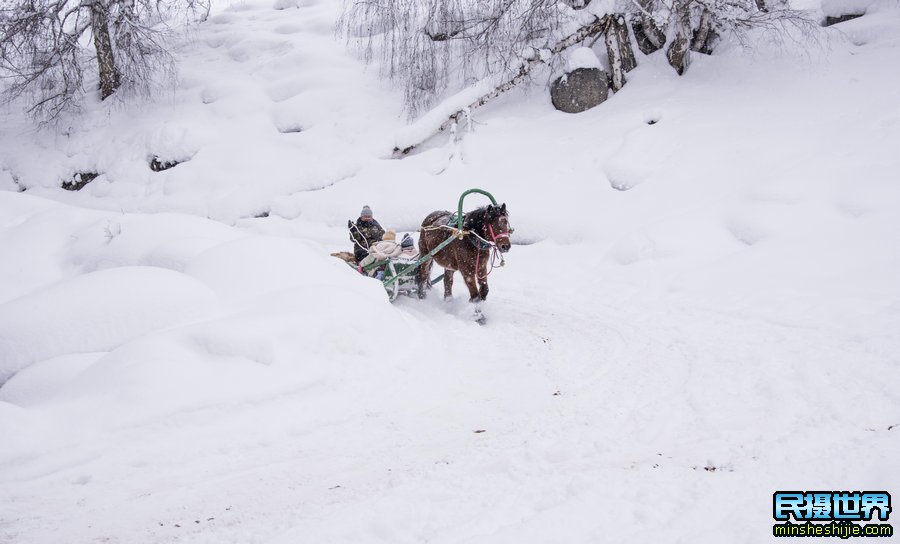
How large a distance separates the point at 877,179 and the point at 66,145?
20.3 metres

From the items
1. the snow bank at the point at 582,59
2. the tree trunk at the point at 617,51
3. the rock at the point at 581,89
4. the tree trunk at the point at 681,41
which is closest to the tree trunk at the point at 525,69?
the tree trunk at the point at 617,51

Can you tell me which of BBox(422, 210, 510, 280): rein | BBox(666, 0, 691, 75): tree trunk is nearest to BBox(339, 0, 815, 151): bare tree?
BBox(666, 0, 691, 75): tree trunk

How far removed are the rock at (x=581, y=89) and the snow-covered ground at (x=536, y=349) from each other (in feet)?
2.15

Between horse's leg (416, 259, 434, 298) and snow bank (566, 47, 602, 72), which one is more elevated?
snow bank (566, 47, 602, 72)

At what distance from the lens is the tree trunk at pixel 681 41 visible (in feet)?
37.7

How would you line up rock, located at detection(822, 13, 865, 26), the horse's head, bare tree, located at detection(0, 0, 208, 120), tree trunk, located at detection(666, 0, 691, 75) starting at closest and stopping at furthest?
1. the horse's head
2. tree trunk, located at detection(666, 0, 691, 75)
3. rock, located at detection(822, 13, 865, 26)
4. bare tree, located at detection(0, 0, 208, 120)

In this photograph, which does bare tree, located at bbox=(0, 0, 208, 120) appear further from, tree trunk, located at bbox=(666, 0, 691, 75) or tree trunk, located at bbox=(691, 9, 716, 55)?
tree trunk, located at bbox=(691, 9, 716, 55)

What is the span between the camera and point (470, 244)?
23.7 ft

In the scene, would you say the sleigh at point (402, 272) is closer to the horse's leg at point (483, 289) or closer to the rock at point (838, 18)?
the horse's leg at point (483, 289)

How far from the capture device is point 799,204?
→ 320 inches

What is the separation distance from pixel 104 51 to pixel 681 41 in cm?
1660

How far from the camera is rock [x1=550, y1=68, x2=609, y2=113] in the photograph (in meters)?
12.7

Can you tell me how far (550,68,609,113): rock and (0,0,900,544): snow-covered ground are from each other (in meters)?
0.65

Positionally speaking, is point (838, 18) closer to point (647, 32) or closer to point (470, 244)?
point (647, 32)
